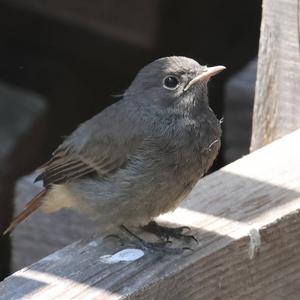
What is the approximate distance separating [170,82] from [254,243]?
115 cm

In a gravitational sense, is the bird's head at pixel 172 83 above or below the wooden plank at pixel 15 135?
above

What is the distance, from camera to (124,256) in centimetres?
276

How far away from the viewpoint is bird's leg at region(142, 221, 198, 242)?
283 cm

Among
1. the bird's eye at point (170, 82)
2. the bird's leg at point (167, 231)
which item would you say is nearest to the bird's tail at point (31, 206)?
the bird's leg at point (167, 231)

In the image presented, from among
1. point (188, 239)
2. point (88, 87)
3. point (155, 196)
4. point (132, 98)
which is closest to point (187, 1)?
point (88, 87)

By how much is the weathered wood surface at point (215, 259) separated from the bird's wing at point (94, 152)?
1.63 ft

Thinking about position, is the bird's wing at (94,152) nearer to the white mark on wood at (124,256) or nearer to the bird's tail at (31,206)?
the bird's tail at (31,206)

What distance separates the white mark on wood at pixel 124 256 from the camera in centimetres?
271

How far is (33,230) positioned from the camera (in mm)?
3805

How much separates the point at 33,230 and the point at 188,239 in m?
1.14

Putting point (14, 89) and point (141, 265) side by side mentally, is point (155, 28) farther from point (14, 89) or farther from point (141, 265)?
point (141, 265)

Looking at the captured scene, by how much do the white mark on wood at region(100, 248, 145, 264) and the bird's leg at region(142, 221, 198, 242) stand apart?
0.45 ft

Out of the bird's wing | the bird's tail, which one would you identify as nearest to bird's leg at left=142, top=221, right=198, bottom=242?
the bird's wing

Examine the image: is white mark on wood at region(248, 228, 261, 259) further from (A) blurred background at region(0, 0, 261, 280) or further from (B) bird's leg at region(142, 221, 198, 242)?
(A) blurred background at region(0, 0, 261, 280)
